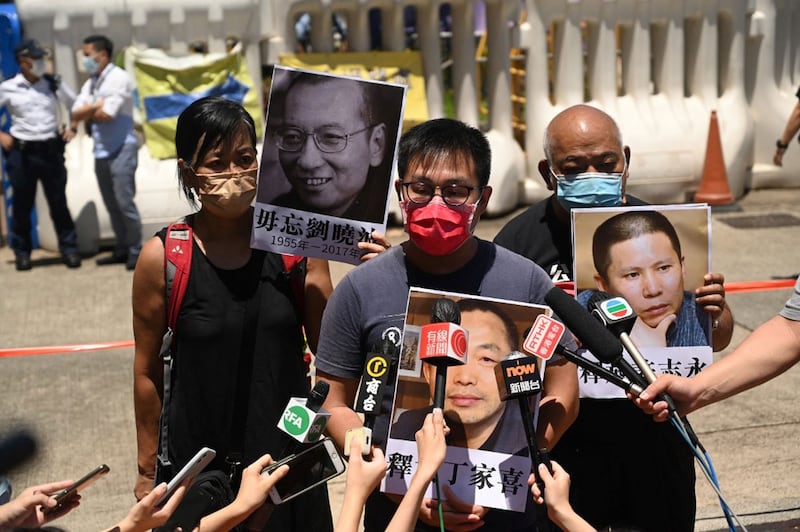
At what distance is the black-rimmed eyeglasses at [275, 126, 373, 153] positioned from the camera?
3.63 m

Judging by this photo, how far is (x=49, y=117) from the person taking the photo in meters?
10.1

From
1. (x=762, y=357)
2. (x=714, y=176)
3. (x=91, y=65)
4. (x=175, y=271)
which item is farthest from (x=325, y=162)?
(x=714, y=176)

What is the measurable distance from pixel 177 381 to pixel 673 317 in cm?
155

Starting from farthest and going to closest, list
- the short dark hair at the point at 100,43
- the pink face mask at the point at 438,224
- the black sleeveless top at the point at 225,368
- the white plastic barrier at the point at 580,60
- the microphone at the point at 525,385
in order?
the white plastic barrier at the point at 580,60, the short dark hair at the point at 100,43, the black sleeveless top at the point at 225,368, the pink face mask at the point at 438,224, the microphone at the point at 525,385

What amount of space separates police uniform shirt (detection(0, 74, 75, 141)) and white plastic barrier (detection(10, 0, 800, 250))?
0.73m

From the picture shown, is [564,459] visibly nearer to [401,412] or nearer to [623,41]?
[401,412]

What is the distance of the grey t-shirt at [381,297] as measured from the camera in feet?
10.1

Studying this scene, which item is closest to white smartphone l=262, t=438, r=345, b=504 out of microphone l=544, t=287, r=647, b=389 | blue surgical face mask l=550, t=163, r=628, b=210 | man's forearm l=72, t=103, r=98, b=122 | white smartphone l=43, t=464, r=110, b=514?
white smartphone l=43, t=464, r=110, b=514

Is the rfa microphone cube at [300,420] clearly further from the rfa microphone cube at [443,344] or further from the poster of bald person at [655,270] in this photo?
the poster of bald person at [655,270]

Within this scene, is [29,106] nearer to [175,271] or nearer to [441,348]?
[175,271]

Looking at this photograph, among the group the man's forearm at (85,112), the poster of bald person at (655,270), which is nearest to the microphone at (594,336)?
the poster of bald person at (655,270)

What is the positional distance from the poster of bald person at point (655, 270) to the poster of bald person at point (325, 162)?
679 millimetres

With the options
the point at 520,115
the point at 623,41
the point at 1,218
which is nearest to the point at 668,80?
the point at 623,41

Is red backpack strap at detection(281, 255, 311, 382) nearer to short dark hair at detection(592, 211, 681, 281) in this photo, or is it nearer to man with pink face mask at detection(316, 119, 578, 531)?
man with pink face mask at detection(316, 119, 578, 531)
